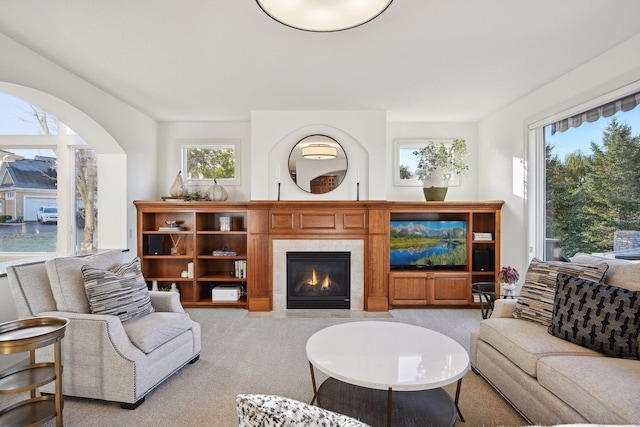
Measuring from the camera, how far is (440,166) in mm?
4465

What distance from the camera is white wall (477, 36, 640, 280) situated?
2.62 metres

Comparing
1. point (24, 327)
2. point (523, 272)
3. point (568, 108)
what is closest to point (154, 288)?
point (24, 327)

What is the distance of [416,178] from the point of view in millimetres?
4848

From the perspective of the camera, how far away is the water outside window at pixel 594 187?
2.65 meters

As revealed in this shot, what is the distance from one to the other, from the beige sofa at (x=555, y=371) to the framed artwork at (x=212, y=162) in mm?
Result: 3771

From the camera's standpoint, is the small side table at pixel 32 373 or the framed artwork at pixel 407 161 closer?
the small side table at pixel 32 373

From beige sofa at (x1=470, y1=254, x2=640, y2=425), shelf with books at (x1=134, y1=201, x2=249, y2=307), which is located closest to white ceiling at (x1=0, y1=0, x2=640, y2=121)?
shelf with books at (x1=134, y1=201, x2=249, y2=307)

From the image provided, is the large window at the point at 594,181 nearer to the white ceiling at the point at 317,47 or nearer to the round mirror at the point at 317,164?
the white ceiling at the point at 317,47

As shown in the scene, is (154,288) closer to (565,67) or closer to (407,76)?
(407,76)

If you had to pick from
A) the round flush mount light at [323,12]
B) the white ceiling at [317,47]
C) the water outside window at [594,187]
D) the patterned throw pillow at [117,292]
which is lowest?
the patterned throw pillow at [117,292]

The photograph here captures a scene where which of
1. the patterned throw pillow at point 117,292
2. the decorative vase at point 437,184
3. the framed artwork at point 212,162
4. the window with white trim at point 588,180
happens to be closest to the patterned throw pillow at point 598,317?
the window with white trim at point 588,180

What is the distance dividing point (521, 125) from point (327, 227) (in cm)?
261

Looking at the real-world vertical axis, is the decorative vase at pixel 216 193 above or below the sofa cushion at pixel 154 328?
above

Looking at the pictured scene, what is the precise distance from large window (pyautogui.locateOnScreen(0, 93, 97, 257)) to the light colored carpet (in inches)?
82.7
